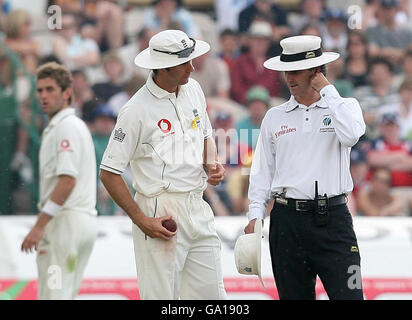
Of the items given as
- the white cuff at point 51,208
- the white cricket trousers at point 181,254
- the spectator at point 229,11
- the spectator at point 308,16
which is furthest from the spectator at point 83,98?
the white cricket trousers at point 181,254

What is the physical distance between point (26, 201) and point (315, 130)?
4.41 m

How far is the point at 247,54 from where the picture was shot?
11016mm

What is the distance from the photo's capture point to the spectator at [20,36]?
10.8 meters

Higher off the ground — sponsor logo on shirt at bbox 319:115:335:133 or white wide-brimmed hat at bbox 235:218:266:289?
sponsor logo on shirt at bbox 319:115:335:133

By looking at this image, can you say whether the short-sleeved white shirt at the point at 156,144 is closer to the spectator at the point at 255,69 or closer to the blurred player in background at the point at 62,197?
the blurred player in background at the point at 62,197

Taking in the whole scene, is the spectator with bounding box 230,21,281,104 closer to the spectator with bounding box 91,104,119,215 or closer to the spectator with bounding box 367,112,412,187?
the spectator with bounding box 367,112,412,187

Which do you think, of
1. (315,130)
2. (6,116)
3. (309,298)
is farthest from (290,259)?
(6,116)

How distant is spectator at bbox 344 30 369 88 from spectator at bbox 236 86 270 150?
93 centimetres

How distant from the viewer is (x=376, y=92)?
10852 millimetres

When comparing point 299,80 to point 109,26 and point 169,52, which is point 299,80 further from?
point 109,26

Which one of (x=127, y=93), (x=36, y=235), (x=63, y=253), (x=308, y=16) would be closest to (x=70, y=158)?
(x=36, y=235)

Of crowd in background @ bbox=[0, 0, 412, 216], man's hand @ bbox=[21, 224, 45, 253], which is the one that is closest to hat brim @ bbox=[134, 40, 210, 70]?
man's hand @ bbox=[21, 224, 45, 253]

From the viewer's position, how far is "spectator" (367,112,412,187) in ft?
33.7

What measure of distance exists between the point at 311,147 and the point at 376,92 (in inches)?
194
